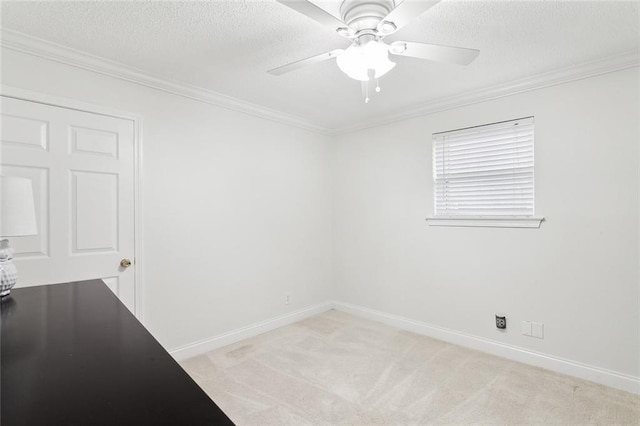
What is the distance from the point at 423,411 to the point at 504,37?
2.43 metres

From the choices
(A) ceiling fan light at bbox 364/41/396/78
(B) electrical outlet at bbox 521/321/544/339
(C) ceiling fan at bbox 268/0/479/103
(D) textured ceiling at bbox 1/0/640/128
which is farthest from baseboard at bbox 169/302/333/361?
(A) ceiling fan light at bbox 364/41/396/78

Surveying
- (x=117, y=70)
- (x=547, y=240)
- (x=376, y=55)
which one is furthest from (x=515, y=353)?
(x=117, y=70)

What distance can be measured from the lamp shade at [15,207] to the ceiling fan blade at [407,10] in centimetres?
177

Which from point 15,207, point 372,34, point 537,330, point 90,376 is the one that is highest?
point 372,34

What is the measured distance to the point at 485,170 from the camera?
295cm

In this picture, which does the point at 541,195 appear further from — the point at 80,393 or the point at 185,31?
the point at 80,393

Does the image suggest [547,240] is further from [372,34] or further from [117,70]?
[117,70]

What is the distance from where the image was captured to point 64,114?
2.22m

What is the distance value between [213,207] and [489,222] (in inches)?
99.7

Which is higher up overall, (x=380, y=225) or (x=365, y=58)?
(x=365, y=58)

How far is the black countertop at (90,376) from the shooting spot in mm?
560

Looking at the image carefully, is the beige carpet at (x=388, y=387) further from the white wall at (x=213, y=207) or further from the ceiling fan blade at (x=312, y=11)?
the ceiling fan blade at (x=312, y=11)

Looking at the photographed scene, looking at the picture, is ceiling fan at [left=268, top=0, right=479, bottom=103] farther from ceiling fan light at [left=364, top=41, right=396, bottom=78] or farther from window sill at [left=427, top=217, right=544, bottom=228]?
window sill at [left=427, top=217, right=544, bottom=228]

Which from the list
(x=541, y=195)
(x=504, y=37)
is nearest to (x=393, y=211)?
(x=541, y=195)
